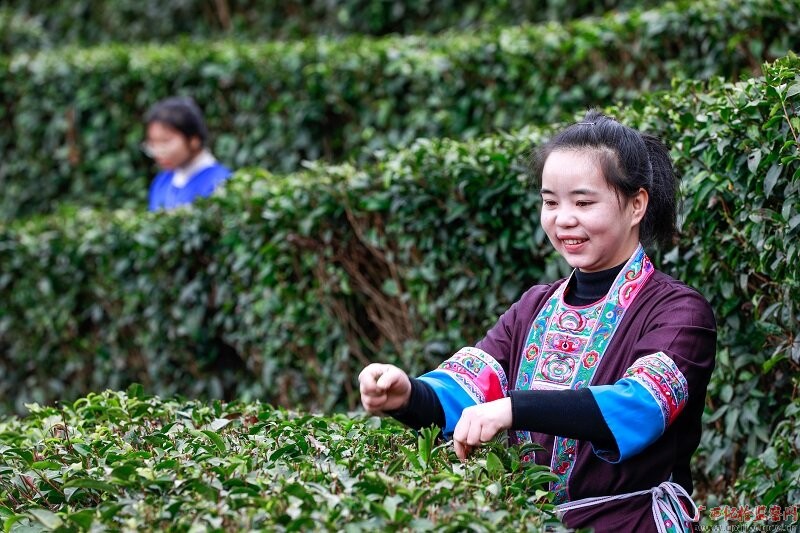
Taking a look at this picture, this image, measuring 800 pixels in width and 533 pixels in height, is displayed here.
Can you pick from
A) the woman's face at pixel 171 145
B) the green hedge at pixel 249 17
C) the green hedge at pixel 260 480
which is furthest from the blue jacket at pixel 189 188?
the green hedge at pixel 260 480

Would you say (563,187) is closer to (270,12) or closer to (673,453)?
(673,453)

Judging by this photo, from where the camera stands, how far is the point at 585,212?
2725 millimetres

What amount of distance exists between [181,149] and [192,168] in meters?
0.13

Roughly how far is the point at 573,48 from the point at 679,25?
617 mm

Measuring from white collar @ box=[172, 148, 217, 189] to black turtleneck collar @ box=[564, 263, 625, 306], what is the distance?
14.2 ft

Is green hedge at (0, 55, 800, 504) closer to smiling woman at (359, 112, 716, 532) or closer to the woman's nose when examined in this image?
smiling woman at (359, 112, 716, 532)

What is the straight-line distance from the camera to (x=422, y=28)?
875cm

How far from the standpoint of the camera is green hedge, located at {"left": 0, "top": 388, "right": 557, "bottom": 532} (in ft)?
6.88

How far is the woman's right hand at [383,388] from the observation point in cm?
256

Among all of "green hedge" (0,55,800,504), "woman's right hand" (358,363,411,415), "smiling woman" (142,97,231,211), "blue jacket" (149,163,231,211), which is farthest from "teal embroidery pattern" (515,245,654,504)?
"smiling woman" (142,97,231,211)

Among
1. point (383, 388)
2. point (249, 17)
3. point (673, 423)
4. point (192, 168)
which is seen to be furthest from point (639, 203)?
point (249, 17)

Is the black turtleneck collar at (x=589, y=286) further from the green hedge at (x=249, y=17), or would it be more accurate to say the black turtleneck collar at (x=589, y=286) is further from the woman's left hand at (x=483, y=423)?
the green hedge at (x=249, y=17)

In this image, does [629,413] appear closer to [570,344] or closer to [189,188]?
[570,344]

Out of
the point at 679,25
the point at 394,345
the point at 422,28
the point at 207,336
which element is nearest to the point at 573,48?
the point at 679,25
